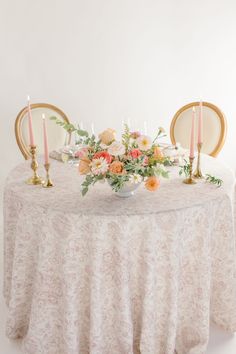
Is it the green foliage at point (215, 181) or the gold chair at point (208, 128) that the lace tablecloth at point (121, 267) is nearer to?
the green foliage at point (215, 181)

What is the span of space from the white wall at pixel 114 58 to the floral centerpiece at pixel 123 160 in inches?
79.7

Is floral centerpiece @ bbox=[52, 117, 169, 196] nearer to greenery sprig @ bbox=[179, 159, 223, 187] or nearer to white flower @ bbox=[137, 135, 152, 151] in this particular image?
white flower @ bbox=[137, 135, 152, 151]

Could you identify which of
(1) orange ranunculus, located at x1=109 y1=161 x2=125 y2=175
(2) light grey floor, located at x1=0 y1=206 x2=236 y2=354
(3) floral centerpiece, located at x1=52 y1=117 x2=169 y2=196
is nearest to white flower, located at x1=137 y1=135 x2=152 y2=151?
(3) floral centerpiece, located at x1=52 y1=117 x2=169 y2=196

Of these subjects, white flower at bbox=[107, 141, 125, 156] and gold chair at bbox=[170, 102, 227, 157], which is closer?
white flower at bbox=[107, 141, 125, 156]

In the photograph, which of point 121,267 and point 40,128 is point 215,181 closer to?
point 121,267

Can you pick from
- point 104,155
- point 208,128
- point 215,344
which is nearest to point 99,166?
point 104,155

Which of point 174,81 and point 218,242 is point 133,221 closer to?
point 218,242

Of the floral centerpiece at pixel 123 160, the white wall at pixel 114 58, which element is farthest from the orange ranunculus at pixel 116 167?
the white wall at pixel 114 58

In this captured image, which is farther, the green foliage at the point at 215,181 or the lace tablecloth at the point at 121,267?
the green foliage at the point at 215,181

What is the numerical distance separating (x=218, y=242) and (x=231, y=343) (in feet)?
2.07

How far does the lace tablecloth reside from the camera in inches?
71.0

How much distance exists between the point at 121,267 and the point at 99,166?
477 millimetres

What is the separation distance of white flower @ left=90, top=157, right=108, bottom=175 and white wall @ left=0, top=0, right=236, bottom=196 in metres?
2.16

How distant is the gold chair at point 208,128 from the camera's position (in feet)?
10.4
